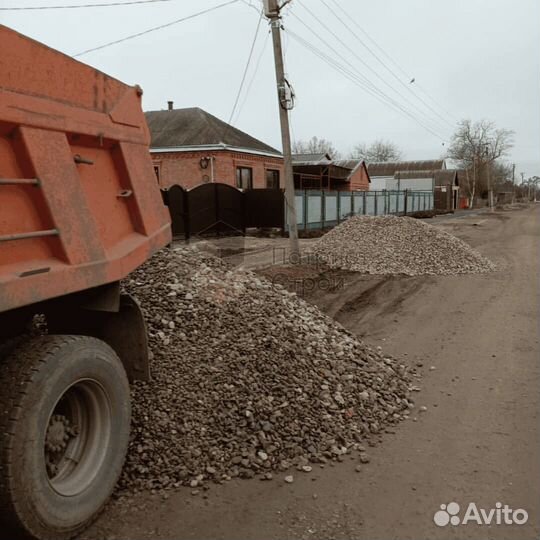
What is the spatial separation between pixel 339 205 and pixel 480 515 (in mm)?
22597

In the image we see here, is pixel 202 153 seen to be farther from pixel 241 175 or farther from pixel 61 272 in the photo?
pixel 61 272

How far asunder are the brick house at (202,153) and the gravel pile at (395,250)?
1070 centimetres

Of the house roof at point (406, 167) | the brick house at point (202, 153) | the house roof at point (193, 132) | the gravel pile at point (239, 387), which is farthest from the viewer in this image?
the house roof at point (406, 167)

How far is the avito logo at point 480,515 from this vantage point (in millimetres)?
2881

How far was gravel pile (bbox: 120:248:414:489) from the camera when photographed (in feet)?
10.9

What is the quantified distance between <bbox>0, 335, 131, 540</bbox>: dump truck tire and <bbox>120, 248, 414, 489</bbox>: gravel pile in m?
0.45

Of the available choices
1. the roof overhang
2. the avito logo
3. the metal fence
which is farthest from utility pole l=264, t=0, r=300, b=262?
the roof overhang

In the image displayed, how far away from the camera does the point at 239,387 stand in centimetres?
385

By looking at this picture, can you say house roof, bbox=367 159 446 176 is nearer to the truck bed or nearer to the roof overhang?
the roof overhang

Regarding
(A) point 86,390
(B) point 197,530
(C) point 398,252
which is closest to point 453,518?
(B) point 197,530

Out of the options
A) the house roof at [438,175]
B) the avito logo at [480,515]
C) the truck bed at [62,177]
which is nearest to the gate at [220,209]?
the truck bed at [62,177]

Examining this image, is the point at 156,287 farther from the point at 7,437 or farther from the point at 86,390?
the point at 7,437

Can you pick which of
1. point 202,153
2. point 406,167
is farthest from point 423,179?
point 202,153

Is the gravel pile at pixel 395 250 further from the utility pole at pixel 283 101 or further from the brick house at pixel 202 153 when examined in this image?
the brick house at pixel 202 153
